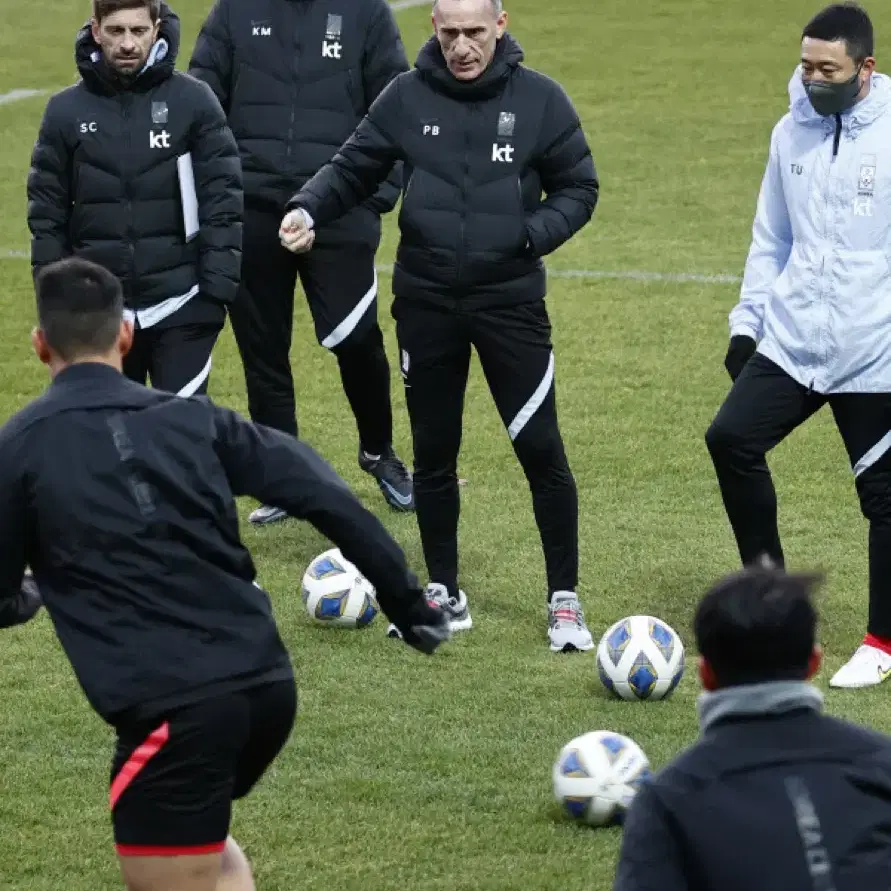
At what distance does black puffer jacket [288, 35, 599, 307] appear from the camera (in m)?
7.46

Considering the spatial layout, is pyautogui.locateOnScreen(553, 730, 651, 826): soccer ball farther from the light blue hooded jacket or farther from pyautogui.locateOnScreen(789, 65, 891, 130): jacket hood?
pyautogui.locateOnScreen(789, 65, 891, 130): jacket hood

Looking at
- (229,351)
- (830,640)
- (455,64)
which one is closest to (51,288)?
(455,64)

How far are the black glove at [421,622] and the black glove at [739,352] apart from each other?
288 cm

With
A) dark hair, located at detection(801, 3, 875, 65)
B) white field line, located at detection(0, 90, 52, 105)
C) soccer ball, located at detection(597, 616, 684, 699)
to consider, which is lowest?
white field line, located at detection(0, 90, 52, 105)

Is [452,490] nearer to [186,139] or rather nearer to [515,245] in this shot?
[515,245]

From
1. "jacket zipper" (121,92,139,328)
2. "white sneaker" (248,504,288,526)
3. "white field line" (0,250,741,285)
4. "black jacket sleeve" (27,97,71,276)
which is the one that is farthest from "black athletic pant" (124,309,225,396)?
"white field line" (0,250,741,285)

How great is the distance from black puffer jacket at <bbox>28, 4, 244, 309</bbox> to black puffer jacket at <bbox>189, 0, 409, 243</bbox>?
38.6 inches

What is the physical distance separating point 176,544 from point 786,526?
5.37 m

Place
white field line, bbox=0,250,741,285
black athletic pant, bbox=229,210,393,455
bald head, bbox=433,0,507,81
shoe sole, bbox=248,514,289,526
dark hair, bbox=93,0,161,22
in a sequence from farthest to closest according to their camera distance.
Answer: white field line, bbox=0,250,741,285 → shoe sole, bbox=248,514,289,526 → black athletic pant, bbox=229,210,393,455 → dark hair, bbox=93,0,161,22 → bald head, bbox=433,0,507,81

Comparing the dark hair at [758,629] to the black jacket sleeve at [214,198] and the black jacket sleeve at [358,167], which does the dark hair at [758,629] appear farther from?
the black jacket sleeve at [214,198]

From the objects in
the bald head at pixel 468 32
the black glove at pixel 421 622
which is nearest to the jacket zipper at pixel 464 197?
the bald head at pixel 468 32

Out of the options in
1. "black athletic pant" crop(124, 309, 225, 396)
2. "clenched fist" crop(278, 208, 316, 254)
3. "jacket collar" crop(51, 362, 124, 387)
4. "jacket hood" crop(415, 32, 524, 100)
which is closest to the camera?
"jacket collar" crop(51, 362, 124, 387)

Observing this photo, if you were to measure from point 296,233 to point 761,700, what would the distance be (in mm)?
4513

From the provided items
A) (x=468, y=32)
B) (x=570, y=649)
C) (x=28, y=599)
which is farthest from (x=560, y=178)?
(x=28, y=599)
